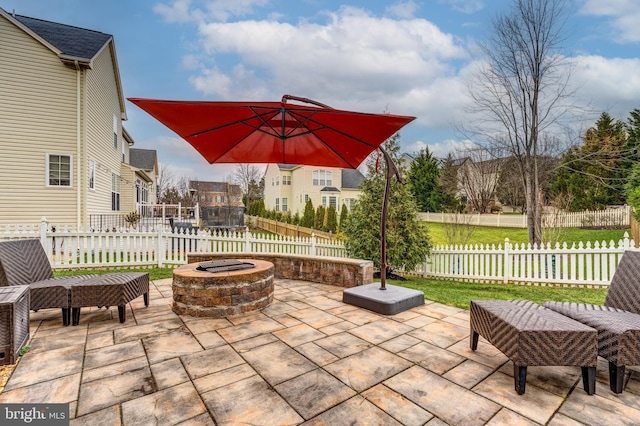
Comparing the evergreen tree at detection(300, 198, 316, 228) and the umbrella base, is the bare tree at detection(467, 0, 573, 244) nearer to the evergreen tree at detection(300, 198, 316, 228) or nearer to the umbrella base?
the umbrella base

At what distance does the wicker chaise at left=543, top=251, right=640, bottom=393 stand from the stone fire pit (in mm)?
3251

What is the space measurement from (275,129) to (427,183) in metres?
24.3

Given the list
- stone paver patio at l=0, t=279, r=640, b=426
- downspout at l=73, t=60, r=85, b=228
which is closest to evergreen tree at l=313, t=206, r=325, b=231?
downspout at l=73, t=60, r=85, b=228

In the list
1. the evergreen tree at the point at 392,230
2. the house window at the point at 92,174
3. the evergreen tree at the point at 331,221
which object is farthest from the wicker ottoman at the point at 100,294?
the evergreen tree at the point at 331,221

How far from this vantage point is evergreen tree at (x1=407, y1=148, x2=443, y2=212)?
84.4 feet

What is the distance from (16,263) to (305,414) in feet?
12.8

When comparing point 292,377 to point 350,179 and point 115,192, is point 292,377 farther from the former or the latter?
point 350,179

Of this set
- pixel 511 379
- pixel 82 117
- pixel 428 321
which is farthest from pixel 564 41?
pixel 82 117

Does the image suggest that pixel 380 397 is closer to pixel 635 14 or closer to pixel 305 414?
pixel 305 414

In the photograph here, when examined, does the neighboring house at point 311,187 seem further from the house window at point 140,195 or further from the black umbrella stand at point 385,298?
the black umbrella stand at point 385,298

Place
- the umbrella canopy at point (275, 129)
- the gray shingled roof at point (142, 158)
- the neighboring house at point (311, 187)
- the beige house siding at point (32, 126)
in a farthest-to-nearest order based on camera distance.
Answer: the neighboring house at point (311, 187) → the gray shingled roof at point (142, 158) → the beige house siding at point (32, 126) → the umbrella canopy at point (275, 129)

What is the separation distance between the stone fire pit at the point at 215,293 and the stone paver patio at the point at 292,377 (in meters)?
0.22

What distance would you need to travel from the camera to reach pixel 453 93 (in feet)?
36.6

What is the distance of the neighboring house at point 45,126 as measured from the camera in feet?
30.5
